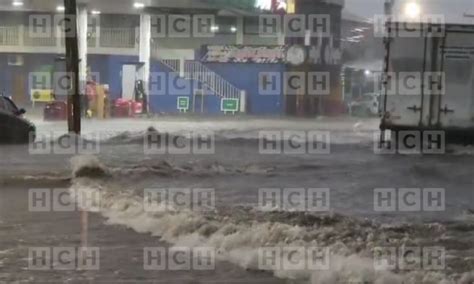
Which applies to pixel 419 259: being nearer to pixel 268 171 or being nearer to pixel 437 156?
pixel 268 171

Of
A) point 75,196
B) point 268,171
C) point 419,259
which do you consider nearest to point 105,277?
point 419,259

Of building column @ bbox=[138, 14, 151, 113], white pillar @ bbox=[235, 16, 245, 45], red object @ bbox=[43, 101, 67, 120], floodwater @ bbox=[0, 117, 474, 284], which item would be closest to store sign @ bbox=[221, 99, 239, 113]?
building column @ bbox=[138, 14, 151, 113]

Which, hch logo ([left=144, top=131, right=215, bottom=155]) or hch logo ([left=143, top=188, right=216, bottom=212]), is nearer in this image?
hch logo ([left=143, top=188, right=216, bottom=212])

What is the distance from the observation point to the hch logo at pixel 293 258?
7.25 meters

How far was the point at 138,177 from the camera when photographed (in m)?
14.3

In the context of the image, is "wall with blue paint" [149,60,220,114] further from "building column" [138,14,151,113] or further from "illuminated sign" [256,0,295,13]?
"illuminated sign" [256,0,295,13]

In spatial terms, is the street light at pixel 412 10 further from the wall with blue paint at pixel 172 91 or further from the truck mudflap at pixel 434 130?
the wall with blue paint at pixel 172 91

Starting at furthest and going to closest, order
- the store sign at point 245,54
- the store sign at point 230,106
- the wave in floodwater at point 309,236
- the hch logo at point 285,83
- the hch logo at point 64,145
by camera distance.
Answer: the hch logo at point 285,83, the store sign at point 245,54, the store sign at point 230,106, the hch logo at point 64,145, the wave in floodwater at point 309,236

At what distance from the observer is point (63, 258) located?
774 centimetres

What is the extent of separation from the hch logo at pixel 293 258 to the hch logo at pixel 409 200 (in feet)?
11.3

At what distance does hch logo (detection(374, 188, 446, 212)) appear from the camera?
1134cm

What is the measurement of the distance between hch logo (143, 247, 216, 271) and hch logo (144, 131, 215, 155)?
1117cm

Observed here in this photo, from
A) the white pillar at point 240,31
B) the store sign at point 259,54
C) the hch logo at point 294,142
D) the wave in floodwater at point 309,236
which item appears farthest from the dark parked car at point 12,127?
the white pillar at point 240,31

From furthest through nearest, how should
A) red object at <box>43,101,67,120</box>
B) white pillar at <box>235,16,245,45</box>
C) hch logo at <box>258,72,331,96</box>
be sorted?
white pillar at <box>235,16,245,45</box> → hch logo at <box>258,72,331,96</box> → red object at <box>43,101,67,120</box>
